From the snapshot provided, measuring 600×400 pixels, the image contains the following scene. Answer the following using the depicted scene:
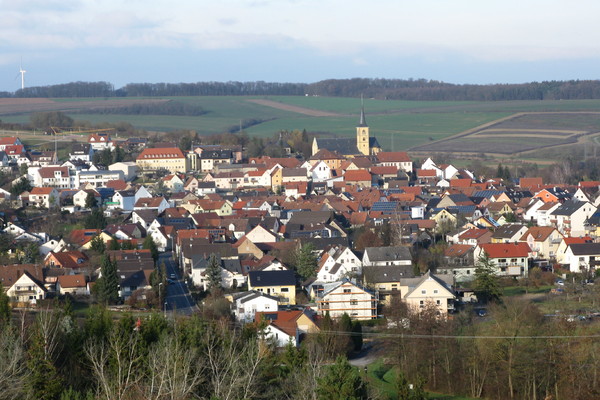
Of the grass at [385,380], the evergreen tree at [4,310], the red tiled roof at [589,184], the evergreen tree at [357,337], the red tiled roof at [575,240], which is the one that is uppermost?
the evergreen tree at [4,310]

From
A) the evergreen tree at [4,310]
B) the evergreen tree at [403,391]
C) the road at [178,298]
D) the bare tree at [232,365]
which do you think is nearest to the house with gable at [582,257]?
the road at [178,298]

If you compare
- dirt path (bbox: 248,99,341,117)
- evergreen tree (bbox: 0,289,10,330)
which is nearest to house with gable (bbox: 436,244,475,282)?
evergreen tree (bbox: 0,289,10,330)

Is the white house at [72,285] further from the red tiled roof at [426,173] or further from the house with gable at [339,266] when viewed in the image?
the red tiled roof at [426,173]

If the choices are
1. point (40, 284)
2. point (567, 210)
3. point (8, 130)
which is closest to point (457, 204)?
point (567, 210)

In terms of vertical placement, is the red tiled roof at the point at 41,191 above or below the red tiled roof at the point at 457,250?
above

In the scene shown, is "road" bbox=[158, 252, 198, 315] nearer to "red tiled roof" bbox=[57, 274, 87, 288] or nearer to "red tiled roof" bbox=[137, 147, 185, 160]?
Result: "red tiled roof" bbox=[57, 274, 87, 288]

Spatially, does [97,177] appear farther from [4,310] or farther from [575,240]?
[4,310]
